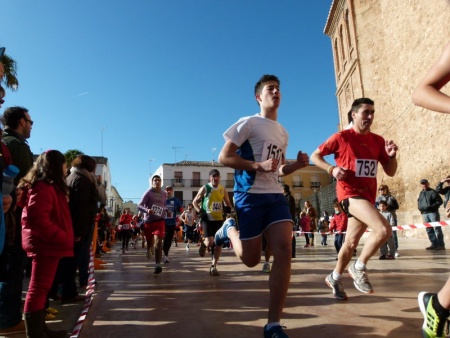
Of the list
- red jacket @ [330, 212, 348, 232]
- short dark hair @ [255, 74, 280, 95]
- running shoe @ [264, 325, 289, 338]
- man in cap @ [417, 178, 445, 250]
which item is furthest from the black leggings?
man in cap @ [417, 178, 445, 250]

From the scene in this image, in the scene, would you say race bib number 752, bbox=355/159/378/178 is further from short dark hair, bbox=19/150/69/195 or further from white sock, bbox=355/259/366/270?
short dark hair, bbox=19/150/69/195

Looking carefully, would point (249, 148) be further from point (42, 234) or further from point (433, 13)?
point (433, 13)

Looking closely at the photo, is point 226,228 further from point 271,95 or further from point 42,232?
point 42,232

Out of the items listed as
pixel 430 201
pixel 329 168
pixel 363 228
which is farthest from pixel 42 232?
pixel 430 201

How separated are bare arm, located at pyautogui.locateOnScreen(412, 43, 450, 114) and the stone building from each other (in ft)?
41.7

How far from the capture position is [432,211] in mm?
10367

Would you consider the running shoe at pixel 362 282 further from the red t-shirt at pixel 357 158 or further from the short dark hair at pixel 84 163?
the short dark hair at pixel 84 163

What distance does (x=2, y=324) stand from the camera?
303 centimetres

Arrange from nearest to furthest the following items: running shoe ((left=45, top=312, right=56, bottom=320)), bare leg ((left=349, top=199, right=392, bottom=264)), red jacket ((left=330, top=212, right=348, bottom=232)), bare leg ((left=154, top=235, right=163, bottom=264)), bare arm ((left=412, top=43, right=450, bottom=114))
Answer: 1. bare arm ((left=412, top=43, right=450, bottom=114))
2. running shoe ((left=45, top=312, right=56, bottom=320))
3. bare leg ((left=349, top=199, right=392, bottom=264))
4. bare leg ((left=154, top=235, right=163, bottom=264))
5. red jacket ((left=330, top=212, right=348, bottom=232))

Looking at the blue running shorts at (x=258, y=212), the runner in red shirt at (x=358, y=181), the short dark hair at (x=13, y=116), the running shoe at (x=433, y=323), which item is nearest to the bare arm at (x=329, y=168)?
the runner in red shirt at (x=358, y=181)

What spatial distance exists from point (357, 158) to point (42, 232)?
3.27 metres

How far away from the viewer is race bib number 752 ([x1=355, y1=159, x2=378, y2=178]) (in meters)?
4.12

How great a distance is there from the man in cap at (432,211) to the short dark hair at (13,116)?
10.2 m

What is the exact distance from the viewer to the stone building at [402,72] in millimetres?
14234
